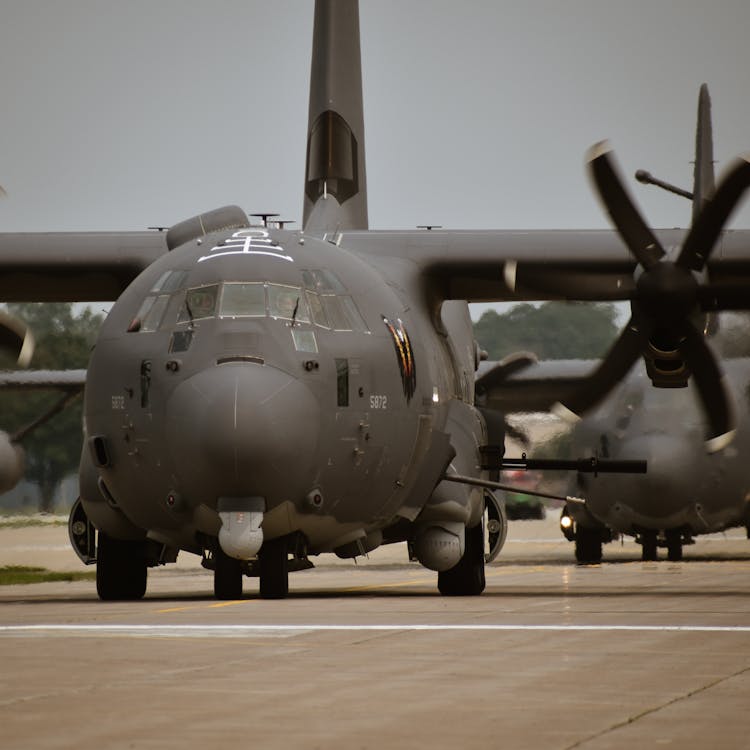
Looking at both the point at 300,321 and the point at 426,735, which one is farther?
the point at 300,321

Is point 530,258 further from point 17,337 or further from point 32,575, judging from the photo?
point 32,575

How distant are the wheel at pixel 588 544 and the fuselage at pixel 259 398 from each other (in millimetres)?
16716

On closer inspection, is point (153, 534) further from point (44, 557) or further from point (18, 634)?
point (44, 557)

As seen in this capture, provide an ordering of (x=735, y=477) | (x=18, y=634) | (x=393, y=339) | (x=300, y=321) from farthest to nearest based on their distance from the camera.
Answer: (x=735, y=477) < (x=393, y=339) < (x=300, y=321) < (x=18, y=634)

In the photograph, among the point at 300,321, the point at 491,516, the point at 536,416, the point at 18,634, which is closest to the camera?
the point at 18,634

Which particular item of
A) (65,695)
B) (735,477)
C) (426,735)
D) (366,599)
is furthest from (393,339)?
(735,477)

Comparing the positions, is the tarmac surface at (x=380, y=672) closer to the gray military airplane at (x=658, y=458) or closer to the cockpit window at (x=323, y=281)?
the cockpit window at (x=323, y=281)

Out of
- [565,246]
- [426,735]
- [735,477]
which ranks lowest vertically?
[426,735]

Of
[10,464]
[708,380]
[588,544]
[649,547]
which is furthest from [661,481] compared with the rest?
[708,380]

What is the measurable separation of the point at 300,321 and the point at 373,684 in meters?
7.56

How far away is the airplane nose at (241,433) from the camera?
14102 millimetres

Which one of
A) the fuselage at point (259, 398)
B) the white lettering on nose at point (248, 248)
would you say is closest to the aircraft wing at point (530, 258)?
the fuselage at point (259, 398)

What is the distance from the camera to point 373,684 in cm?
807

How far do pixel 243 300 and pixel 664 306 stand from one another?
456cm
